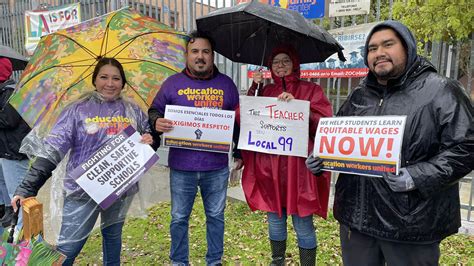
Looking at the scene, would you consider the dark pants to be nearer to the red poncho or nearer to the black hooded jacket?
the black hooded jacket

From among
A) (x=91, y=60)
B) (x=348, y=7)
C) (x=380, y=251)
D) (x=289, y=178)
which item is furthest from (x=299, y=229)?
(x=348, y=7)

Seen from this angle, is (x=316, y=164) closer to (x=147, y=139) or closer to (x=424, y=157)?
(x=424, y=157)

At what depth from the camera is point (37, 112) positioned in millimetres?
2967

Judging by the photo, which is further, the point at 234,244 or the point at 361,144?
the point at 234,244

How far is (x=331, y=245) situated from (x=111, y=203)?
2.58 metres

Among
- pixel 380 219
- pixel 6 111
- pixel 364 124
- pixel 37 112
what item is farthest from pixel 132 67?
pixel 380 219

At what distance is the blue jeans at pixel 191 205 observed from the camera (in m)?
3.17

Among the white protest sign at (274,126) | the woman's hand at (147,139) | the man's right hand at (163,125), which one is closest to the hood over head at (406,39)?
the white protest sign at (274,126)

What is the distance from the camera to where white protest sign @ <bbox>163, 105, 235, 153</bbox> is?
120 inches

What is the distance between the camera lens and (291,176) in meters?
2.90

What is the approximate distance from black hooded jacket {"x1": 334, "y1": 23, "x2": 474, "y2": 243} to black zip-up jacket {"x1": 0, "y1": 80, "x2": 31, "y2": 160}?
11.1ft

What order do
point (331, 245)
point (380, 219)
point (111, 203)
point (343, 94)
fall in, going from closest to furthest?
1. point (380, 219)
2. point (111, 203)
3. point (331, 245)
4. point (343, 94)

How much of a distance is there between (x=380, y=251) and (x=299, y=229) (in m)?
0.80

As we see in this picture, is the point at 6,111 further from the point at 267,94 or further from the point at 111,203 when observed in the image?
the point at 267,94
